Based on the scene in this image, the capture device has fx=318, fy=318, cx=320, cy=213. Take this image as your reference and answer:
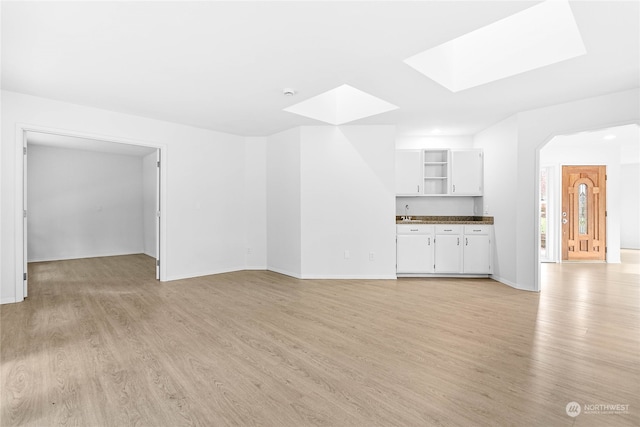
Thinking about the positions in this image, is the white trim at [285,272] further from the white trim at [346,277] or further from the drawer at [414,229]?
the drawer at [414,229]

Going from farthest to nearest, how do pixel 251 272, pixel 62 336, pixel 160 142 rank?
pixel 251 272
pixel 160 142
pixel 62 336

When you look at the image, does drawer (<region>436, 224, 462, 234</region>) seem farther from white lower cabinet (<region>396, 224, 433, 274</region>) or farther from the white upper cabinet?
the white upper cabinet

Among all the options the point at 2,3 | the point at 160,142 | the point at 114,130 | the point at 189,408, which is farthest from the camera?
the point at 160,142

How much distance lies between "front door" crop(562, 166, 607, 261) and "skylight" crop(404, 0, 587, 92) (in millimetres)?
5212

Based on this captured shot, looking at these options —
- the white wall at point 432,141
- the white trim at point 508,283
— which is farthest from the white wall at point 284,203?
the white trim at point 508,283

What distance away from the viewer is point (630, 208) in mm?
9109

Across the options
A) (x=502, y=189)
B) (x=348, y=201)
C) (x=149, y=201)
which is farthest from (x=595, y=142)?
(x=149, y=201)

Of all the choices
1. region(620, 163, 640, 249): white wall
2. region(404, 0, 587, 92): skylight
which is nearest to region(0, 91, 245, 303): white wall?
region(404, 0, 587, 92): skylight

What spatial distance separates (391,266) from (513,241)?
1.85 meters

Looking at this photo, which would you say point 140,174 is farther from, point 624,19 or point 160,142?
point 624,19

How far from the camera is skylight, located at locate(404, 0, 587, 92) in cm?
296

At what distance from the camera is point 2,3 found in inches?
85.4

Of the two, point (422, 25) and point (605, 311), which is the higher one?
point (422, 25)

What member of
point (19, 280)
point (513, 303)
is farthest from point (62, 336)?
point (513, 303)
